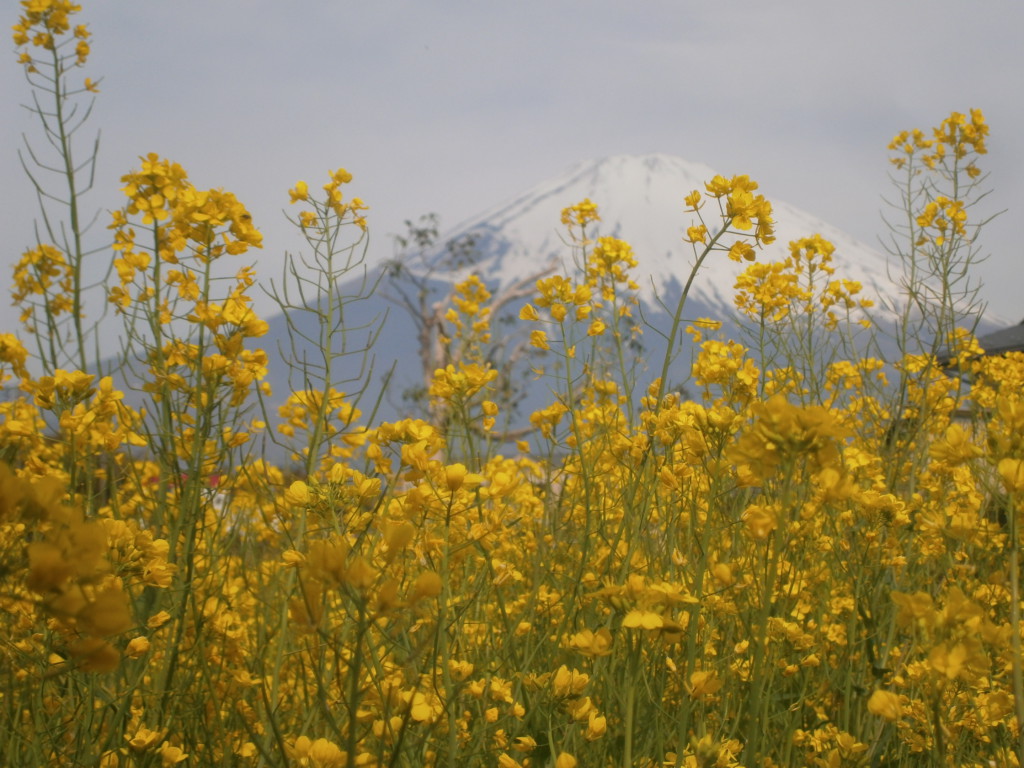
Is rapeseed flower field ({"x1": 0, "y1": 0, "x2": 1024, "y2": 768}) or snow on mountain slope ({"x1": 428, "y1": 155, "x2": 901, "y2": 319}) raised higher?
snow on mountain slope ({"x1": 428, "y1": 155, "x2": 901, "y2": 319})

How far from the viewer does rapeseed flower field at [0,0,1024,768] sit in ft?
2.83

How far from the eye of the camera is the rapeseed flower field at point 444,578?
864 millimetres

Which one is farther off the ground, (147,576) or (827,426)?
(827,426)

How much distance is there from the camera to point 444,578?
1.26 meters

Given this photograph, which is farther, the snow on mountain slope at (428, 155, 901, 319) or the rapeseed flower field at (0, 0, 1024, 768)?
the snow on mountain slope at (428, 155, 901, 319)

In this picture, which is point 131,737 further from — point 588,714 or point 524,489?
point 524,489

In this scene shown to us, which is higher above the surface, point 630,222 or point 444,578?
point 630,222

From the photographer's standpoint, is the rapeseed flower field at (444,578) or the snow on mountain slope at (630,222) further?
the snow on mountain slope at (630,222)

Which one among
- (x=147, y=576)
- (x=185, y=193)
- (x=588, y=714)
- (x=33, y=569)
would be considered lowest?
(x=588, y=714)

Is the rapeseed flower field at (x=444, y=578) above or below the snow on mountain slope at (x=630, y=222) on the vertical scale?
below

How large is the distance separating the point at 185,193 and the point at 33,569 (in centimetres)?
131

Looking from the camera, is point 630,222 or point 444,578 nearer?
point 444,578

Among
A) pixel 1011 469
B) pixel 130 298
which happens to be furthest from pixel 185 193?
pixel 1011 469

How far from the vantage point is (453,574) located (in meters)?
1.82
